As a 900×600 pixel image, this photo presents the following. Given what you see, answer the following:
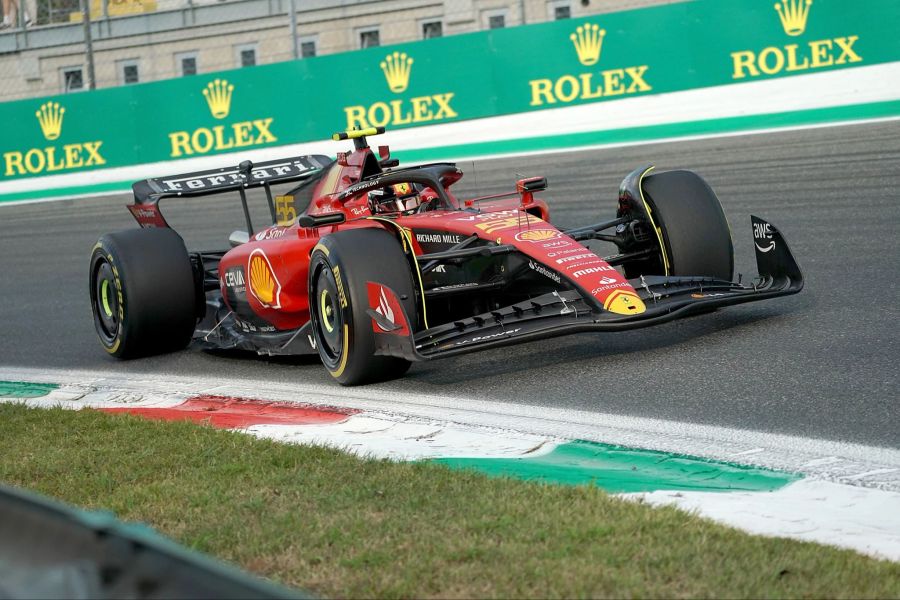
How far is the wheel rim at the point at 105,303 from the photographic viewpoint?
8531 mm

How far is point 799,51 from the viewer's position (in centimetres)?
1841

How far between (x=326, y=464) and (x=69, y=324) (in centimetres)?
601

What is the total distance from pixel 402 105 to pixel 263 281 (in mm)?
13673

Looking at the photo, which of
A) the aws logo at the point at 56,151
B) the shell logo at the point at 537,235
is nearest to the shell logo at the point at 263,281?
the shell logo at the point at 537,235

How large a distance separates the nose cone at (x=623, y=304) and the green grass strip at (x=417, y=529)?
1.79 metres

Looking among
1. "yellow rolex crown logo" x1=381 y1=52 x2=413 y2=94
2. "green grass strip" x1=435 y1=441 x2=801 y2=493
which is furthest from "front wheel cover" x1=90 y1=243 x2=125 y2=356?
"yellow rolex crown logo" x1=381 y1=52 x2=413 y2=94

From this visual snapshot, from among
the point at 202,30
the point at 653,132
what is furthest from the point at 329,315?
the point at 202,30

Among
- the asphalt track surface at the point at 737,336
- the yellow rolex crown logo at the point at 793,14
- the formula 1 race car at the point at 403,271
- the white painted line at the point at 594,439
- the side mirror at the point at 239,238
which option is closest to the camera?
the white painted line at the point at 594,439

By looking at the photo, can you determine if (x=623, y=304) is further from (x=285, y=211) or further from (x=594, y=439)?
(x=285, y=211)

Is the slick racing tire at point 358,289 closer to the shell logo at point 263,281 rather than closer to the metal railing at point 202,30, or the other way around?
the shell logo at point 263,281

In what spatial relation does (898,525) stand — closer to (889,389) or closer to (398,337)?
(889,389)

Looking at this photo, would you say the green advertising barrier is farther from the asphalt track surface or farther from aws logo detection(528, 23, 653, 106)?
the asphalt track surface

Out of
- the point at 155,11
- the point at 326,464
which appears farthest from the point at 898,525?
the point at 155,11

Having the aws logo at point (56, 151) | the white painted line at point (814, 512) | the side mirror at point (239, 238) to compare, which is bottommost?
the white painted line at point (814, 512)
